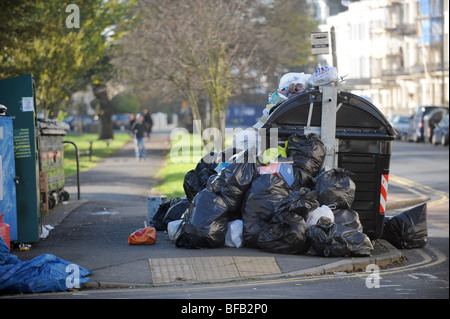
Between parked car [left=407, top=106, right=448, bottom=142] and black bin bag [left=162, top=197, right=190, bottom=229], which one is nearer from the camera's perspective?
black bin bag [left=162, top=197, right=190, bottom=229]

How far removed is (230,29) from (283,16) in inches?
607

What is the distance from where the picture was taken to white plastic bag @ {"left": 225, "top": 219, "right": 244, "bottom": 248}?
9523mm

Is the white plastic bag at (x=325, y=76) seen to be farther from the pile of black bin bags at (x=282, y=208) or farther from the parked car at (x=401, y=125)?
the parked car at (x=401, y=125)

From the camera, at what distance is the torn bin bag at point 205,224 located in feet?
30.8

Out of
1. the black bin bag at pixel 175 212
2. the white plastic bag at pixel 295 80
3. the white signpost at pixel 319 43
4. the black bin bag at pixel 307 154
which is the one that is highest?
the white signpost at pixel 319 43

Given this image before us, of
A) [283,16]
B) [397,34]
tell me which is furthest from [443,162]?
[397,34]

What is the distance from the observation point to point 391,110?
247 ft

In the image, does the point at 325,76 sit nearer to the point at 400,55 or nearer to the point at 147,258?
the point at 147,258

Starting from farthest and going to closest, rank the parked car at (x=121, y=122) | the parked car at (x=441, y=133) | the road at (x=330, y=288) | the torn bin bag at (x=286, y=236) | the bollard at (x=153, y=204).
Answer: the parked car at (x=121, y=122), the parked car at (x=441, y=133), the bollard at (x=153, y=204), the torn bin bag at (x=286, y=236), the road at (x=330, y=288)

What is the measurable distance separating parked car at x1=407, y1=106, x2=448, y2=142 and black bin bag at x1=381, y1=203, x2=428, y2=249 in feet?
114

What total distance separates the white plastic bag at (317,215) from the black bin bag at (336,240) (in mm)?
126

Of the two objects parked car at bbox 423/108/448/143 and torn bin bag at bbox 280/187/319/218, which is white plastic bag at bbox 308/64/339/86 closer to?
torn bin bag at bbox 280/187/319/218

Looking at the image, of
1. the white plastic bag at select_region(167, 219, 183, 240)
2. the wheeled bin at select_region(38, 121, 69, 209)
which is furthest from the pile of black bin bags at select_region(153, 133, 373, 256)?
the wheeled bin at select_region(38, 121, 69, 209)

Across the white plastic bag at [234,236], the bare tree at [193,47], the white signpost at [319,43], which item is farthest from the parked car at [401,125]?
the white plastic bag at [234,236]
